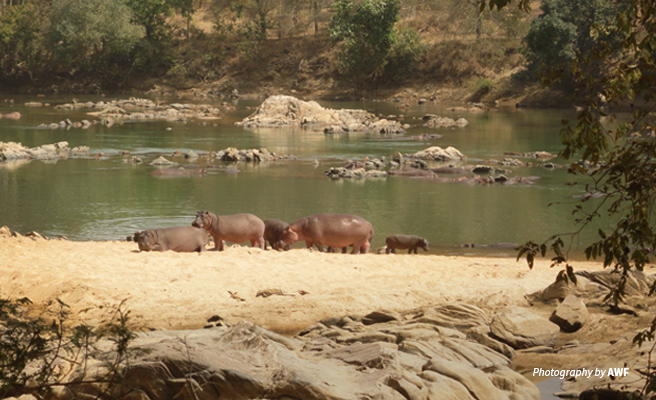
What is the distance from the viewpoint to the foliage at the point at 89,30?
5822cm

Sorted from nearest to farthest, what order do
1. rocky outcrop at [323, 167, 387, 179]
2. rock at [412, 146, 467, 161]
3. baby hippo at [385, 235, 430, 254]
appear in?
baby hippo at [385, 235, 430, 254] → rocky outcrop at [323, 167, 387, 179] → rock at [412, 146, 467, 161]

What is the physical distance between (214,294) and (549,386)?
13.4 feet

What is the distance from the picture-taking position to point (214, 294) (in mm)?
8844

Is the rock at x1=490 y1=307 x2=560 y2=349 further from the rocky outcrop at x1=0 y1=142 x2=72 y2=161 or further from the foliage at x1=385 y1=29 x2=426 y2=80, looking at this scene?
the foliage at x1=385 y1=29 x2=426 y2=80

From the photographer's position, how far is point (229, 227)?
454 inches

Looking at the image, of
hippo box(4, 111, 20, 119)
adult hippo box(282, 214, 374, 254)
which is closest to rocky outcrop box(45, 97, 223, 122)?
hippo box(4, 111, 20, 119)

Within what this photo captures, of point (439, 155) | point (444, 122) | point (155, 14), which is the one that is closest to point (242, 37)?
point (155, 14)

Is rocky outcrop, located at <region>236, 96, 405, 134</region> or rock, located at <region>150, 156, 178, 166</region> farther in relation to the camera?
rocky outcrop, located at <region>236, 96, 405, 134</region>

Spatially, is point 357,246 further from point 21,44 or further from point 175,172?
point 21,44

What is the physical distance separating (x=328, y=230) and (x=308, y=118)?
26.0 m

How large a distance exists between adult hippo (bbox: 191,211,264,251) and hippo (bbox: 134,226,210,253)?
7.9 inches

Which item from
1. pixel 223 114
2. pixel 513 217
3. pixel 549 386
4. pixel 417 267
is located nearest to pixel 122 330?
pixel 549 386

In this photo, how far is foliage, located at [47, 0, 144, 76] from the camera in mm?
58219

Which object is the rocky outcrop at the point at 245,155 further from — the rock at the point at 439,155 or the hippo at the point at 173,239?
the hippo at the point at 173,239
